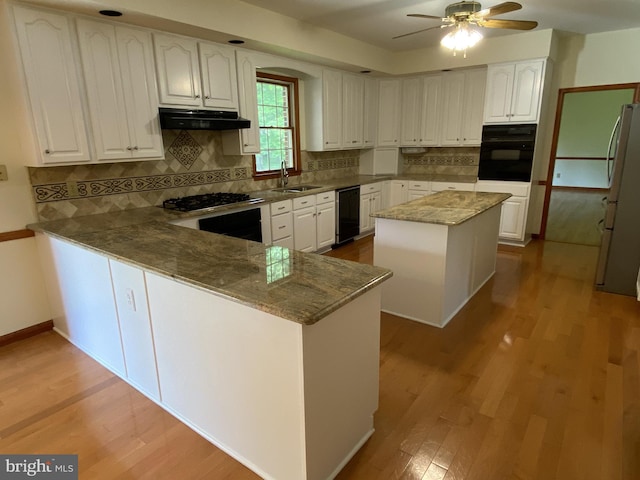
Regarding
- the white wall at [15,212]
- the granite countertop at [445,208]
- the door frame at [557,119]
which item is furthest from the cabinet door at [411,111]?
the white wall at [15,212]

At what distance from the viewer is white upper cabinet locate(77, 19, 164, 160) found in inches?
110

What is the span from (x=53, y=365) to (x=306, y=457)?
211 cm

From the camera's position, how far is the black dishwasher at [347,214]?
504 centimetres

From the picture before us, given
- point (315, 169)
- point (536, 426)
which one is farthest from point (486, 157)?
point (536, 426)

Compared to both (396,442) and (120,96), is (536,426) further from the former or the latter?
(120,96)

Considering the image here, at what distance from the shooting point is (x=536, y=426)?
Result: 6.54ft

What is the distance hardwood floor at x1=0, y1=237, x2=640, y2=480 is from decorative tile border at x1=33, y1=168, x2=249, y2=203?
1137 mm

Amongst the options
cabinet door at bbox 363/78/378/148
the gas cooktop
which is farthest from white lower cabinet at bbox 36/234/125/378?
cabinet door at bbox 363/78/378/148

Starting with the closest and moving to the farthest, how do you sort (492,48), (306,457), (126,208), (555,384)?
(306,457) → (555,384) → (126,208) → (492,48)

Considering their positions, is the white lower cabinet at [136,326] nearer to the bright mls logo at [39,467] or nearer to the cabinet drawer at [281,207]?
the bright mls logo at [39,467]

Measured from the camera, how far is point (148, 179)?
352 centimetres

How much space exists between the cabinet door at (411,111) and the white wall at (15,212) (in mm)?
4894

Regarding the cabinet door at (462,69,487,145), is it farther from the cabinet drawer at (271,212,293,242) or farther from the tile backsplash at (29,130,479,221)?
the cabinet drawer at (271,212,293,242)

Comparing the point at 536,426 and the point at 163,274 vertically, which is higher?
the point at 163,274
